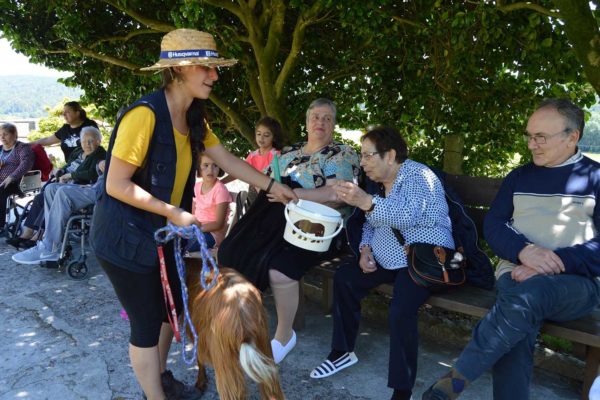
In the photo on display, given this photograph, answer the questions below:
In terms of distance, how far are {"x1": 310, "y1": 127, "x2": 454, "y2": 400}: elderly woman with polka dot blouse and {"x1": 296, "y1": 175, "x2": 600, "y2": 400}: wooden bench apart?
15 centimetres

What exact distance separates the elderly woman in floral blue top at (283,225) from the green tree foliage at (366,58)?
1.27 metres

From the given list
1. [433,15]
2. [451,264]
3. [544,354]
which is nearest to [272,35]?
[433,15]

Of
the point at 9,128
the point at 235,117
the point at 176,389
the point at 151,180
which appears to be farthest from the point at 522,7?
the point at 9,128

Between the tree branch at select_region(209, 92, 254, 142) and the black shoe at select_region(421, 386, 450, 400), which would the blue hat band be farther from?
the tree branch at select_region(209, 92, 254, 142)

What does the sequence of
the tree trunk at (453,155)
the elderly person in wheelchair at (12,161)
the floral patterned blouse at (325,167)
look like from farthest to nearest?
1. the elderly person in wheelchair at (12,161)
2. the tree trunk at (453,155)
3. the floral patterned blouse at (325,167)

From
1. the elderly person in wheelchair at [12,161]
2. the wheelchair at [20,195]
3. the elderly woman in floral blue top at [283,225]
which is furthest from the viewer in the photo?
the elderly person in wheelchair at [12,161]

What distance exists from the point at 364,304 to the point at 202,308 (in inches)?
76.9

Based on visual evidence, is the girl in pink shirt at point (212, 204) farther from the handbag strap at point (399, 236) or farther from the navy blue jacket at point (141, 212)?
the navy blue jacket at point (141, 212)

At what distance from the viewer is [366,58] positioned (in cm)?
600

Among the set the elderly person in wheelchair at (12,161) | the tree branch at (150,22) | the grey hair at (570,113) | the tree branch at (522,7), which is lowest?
the elderly person in wheelchair at (12,161)

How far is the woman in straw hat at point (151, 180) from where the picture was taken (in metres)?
2.23

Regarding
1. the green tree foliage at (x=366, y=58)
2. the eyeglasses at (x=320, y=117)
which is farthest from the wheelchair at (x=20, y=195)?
the eyeglasses at (x=320, y=117)

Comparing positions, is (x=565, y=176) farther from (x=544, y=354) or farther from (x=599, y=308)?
(x=544, y=354)

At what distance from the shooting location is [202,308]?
2512 millimetres
